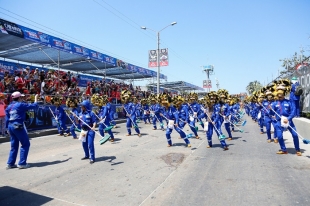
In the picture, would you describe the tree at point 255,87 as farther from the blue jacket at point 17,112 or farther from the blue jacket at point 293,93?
the blue jacket at point 17,112

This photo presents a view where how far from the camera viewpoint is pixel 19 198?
4.53 meters

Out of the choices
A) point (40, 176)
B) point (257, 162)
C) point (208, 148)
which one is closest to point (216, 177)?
point (257, 162)

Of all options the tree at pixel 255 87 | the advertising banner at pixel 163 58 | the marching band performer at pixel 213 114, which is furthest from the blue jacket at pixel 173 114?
the tree at pixel 255 87

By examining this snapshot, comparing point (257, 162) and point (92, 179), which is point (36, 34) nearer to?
point (92, 179)

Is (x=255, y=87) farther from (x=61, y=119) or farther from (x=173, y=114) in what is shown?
(x=173, y=114)

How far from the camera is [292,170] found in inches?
235

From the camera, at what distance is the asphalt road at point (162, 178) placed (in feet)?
14.4

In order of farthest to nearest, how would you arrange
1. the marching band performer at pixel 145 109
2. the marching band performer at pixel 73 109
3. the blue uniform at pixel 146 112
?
the blue uniform at pixel 146 112, the marching band performer at pixel 145 109, the marching band performer at pixel 73 109

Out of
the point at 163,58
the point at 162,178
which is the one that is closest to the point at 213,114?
the point at 162,178

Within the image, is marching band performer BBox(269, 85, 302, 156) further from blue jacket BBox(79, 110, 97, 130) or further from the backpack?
blue jacket BBox(79, 110, 97, 130)

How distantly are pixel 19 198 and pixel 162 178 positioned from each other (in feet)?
9.40

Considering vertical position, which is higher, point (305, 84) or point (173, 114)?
point (305, 84)

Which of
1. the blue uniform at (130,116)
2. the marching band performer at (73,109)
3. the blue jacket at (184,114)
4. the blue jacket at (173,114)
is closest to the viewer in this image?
the blue jacket at (173,114)

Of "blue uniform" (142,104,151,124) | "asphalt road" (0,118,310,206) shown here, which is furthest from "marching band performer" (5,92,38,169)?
"blue uniform" (142,104,151,124)
